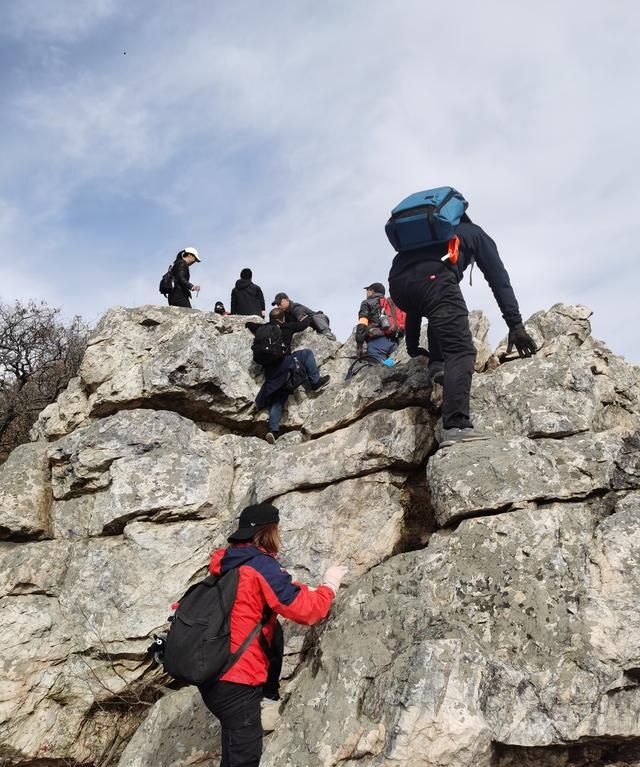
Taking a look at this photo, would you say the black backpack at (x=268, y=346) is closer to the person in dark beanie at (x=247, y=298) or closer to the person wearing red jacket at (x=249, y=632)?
the person in dark beanie at (x=247, y=298)

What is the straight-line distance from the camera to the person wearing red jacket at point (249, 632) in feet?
16.7

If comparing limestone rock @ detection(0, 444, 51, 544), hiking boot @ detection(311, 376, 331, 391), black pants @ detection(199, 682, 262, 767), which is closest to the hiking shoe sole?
black pants @ detection(199, 682, 262, 767)

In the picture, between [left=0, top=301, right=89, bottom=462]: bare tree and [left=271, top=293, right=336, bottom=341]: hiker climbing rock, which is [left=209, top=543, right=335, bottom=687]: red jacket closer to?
[left=271, top=293, right=336, bottom=341]: hiker climbing rock

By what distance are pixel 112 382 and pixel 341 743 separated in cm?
851

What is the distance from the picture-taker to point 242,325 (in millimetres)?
13648

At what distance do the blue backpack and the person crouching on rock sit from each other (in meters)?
4.83

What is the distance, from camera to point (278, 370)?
12250 mm

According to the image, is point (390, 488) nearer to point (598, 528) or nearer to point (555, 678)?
point (598, 528)

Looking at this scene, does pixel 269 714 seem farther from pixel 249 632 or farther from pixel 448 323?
pixel 448 323

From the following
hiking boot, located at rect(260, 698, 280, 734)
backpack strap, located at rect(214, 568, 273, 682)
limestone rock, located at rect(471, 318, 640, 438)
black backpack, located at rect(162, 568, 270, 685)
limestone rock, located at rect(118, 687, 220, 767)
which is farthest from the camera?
limestone rock, located at rect(471, 318, 640, 438)

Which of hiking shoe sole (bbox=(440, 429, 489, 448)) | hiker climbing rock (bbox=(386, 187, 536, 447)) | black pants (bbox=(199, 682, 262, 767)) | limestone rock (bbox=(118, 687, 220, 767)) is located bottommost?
limestone rock (bbox=(118, 687, 220, 767))

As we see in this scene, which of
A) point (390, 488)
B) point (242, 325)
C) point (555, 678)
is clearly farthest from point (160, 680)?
point (242, 325)

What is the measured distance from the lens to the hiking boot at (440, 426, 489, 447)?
24.3 ft

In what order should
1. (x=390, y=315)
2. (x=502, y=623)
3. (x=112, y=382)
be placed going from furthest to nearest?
(x=390, y=315) < (x=112, y=382) < (x=502, y=623)
